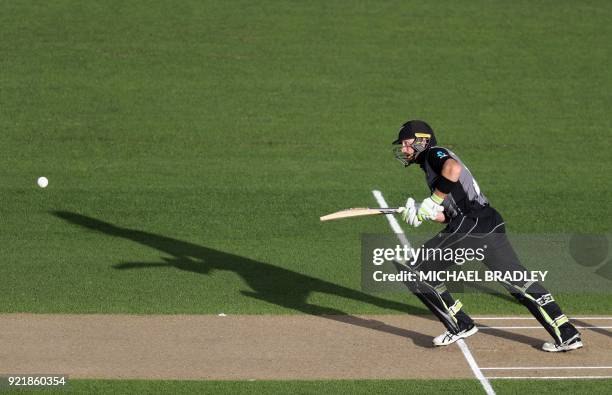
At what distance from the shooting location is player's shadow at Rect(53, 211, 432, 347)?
1310cm

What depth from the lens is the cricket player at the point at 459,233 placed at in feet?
37.5

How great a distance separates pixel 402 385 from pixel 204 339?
253 cm

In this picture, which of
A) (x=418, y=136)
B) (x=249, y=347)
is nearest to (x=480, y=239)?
(x=418, y=136)

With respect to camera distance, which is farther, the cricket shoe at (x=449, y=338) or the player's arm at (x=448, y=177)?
the cricket shoe at (x=449, y=338)

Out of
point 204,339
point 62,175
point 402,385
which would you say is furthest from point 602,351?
point 62,175

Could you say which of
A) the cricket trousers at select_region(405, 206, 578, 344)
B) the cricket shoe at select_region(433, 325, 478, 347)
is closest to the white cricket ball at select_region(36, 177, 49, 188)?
the cricket trousers at select_region(405, 206, 578, 344)

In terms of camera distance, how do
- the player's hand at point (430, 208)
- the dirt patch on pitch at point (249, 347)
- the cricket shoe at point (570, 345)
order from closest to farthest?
1. the dirt patch on pitch at point (249, 347)
2. the player's hand at point (430, 208)
3. the cricket shoe at point (570, 345)

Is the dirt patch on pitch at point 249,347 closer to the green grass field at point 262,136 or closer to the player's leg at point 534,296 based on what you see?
the player's leg at point 534,296

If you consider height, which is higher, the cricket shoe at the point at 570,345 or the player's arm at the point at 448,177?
the player's arm at the point at 448,177

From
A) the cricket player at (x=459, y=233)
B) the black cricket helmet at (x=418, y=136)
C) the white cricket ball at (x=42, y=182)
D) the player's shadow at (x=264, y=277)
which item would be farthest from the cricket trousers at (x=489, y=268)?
the white cricket ball at (x=42, y=182)

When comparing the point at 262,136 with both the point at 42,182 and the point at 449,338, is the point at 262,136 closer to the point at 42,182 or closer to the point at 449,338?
the point at 42,182

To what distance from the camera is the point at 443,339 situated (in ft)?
38.9

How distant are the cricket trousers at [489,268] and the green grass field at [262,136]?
37.5 inches

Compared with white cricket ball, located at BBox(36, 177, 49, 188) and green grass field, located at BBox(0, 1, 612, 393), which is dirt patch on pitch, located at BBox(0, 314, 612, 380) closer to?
green grass field, located at BBox(0, 1, 612, 393)
